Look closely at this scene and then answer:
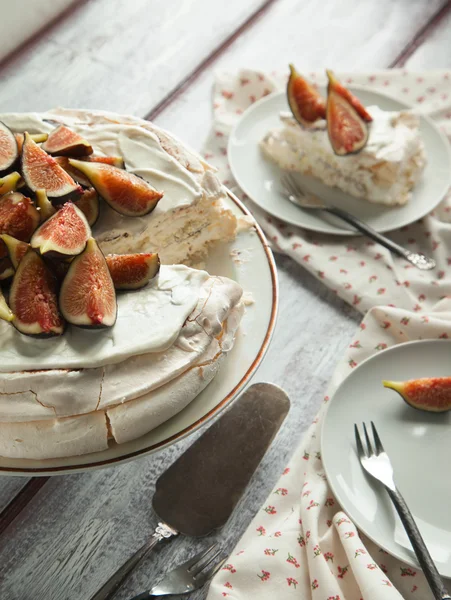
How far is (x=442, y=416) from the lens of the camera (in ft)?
8.05

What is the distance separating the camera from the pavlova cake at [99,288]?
1965 mm

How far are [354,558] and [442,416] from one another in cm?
61

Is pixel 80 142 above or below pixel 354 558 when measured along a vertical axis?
above

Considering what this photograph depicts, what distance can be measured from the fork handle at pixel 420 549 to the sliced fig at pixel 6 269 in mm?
1389

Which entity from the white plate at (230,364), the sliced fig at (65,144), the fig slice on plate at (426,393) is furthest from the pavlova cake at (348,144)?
the sliced fig at (65,144)

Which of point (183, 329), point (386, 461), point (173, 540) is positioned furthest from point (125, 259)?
point (386, 461)

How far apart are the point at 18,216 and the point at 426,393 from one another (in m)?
1.50

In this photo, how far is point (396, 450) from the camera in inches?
93.4

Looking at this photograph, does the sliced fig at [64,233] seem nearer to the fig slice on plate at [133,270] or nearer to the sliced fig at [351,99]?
the fig slice on plate at [133,270]

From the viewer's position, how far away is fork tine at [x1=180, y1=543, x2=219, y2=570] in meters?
2.16

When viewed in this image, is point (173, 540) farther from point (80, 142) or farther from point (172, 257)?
point (80, 142)

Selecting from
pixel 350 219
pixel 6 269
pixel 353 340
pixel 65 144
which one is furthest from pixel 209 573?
pixel 350 219

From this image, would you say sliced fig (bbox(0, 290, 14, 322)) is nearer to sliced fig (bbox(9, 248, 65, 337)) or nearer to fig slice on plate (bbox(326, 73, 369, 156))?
sliced fig (bbox(9, 248, 65, 337))

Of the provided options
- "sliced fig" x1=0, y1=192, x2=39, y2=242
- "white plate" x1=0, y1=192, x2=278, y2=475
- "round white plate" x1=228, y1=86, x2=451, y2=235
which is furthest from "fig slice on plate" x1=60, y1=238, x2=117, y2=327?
"round white plate" x1=228, y1=86, x2=451, y2=235
